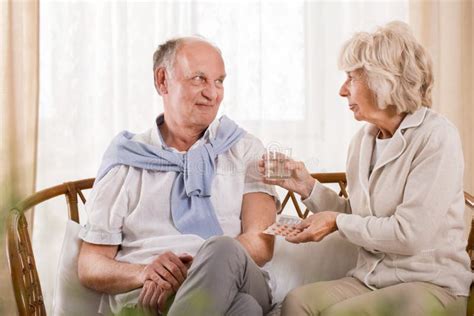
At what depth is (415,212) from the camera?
5.65 ft

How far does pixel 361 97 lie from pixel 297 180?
315 mm

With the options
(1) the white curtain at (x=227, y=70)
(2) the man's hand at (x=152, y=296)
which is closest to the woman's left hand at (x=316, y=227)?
(2) the man's hand at (x=152, y=296)

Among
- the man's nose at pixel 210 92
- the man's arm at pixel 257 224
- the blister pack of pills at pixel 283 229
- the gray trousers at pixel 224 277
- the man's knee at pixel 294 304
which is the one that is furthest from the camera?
the man's nose at pixel 210 92

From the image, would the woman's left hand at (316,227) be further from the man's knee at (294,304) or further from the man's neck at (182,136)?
the man's neck at (182,136)

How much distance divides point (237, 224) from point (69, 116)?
50.5 inches

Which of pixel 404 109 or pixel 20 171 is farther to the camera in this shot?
pixel 404 109

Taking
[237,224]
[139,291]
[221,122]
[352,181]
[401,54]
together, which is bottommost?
[139,291]

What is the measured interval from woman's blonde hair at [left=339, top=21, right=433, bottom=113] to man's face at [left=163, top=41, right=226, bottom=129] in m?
0.46

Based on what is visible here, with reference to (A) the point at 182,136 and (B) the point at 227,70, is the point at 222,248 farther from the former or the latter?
(B) the point at 227,70

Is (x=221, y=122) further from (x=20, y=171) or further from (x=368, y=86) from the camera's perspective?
(x=20, y=171)

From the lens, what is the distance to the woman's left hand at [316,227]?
71.1 inches

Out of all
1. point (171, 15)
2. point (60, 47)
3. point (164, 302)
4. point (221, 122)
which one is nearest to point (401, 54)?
point (221, 122)

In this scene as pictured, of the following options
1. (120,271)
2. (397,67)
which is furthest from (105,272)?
(397,67)

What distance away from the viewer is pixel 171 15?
10.2 feet
